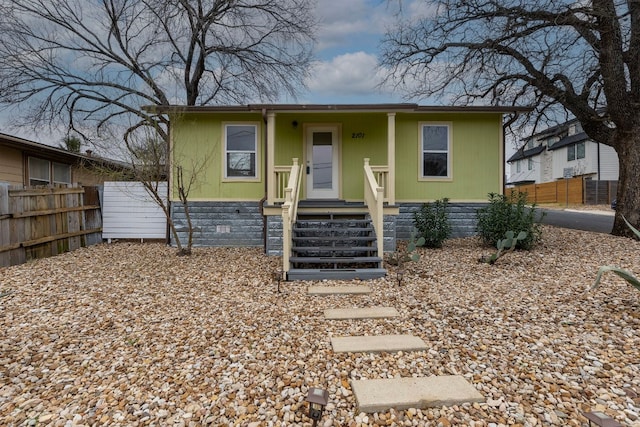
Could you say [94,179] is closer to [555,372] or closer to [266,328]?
[266,328]

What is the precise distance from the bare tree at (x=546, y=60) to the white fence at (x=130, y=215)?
→ 25.5 ft

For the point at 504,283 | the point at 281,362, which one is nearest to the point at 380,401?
the point at 281,362

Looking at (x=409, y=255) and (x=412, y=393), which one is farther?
(x=409, y=255)

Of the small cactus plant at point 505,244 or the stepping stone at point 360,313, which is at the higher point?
the small cactus plant at point 505,244

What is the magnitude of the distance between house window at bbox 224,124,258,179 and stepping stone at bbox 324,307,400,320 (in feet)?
17.5

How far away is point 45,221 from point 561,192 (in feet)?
91.4

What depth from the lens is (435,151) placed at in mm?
8867

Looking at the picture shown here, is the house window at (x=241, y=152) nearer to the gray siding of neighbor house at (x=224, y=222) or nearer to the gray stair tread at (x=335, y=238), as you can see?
the gray siding of neighbor house at (x=224, y=222)

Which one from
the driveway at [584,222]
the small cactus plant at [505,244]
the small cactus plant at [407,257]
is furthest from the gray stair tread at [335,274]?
the driveway at [584,222]

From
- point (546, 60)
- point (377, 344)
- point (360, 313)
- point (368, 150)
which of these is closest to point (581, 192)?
point (546, 60)

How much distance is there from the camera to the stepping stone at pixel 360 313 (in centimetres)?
388

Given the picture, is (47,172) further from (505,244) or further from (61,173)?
(505,244)

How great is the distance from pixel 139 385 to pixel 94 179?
43.6 feet

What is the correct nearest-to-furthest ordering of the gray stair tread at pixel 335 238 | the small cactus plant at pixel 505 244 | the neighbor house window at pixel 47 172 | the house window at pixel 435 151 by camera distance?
1. the small cactus plant at pixel 505 244
2. the gray stair tread at pixel 335 238
3. the house window at pixel 435 151
4. the neighbor house window at pixel 47 172
